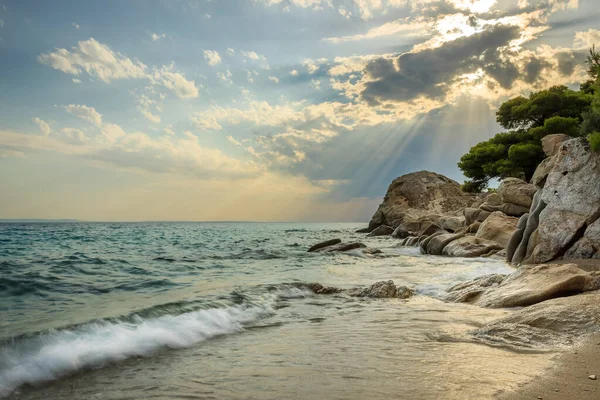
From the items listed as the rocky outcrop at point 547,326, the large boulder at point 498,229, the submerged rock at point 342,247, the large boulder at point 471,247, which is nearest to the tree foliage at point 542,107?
the large boulder at point 498,229

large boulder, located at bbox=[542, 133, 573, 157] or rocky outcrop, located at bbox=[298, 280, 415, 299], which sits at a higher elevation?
large boulder, located at bbox=[542, 133, 573, 157]

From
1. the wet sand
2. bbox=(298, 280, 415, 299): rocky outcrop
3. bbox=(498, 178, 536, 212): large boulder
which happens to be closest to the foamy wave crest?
bbox=(298, 280, 415, 299): rocky outcrop

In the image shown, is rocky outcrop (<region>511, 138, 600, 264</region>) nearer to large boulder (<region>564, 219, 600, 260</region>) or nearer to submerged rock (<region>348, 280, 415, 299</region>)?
large boulder (<region>564, 219, 600, 260</region>)

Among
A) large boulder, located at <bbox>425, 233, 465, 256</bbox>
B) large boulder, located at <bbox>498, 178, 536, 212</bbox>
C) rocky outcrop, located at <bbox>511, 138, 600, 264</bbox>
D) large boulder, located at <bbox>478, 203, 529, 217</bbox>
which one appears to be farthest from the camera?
large boulder, located at <bbox>478, 203, 529, 217</bbox>

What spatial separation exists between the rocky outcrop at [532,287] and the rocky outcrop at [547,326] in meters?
1.18

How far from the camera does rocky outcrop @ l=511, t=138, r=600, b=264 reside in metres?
13.3

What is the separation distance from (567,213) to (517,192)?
395 inches

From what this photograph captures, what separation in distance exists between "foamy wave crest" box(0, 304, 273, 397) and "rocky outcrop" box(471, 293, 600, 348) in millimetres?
3911

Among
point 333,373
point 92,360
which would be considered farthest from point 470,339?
point 92,360

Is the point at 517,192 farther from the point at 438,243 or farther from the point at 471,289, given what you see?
the point at 471,289

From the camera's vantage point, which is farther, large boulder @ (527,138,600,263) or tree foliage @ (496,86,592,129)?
tree foliage @ (496,86,592,129)

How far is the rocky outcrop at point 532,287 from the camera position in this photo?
7.52m

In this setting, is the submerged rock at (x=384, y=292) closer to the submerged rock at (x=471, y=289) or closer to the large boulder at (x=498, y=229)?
the submerged rock at (x=471, y=289)

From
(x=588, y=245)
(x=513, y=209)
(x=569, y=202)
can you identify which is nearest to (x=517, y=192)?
(x=513, y=209)
